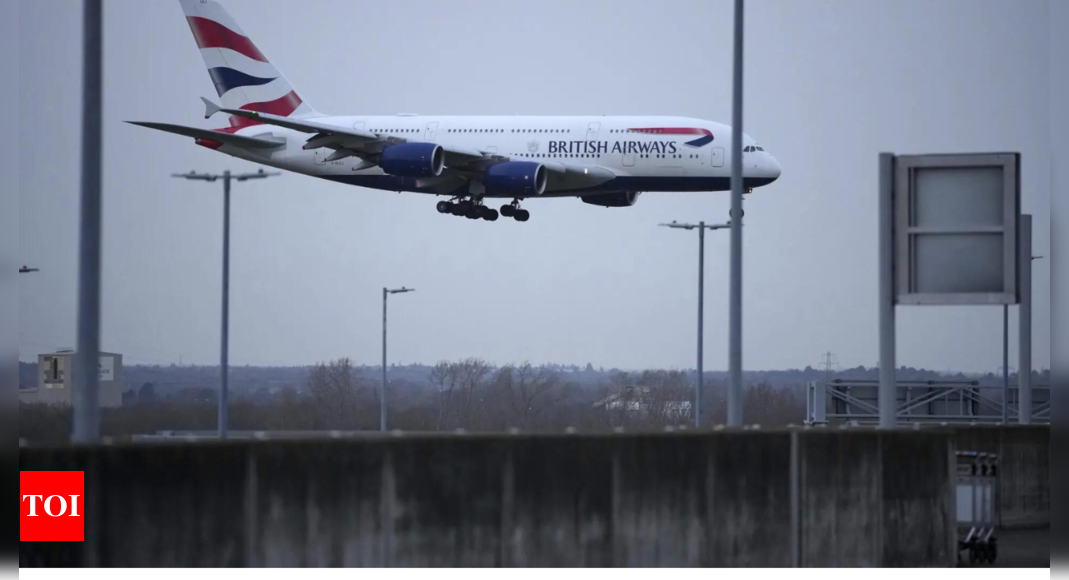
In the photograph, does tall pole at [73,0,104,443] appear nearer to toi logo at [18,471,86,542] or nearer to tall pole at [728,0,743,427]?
toi logo at [18,471,86,542]

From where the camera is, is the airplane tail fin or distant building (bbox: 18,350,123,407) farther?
the airplane tail fin

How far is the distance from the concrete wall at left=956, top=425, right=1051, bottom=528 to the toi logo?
1791 centimetres

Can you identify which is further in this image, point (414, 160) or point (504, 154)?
point (504, 154)

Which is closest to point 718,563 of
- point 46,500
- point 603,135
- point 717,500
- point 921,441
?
point 717,500

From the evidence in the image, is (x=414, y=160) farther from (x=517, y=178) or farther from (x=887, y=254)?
(x=887, y=254)

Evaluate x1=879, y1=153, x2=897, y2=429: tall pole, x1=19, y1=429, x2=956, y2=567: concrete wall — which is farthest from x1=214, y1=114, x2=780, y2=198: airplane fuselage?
x1=19, y1=429, x2=956, y2=567: concrete wall

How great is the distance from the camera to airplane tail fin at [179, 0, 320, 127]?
2569 inches

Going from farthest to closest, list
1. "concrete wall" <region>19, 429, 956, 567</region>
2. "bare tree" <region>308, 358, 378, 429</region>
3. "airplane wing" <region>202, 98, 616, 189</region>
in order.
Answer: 1. "airplane wing" <region>202, 98, 616, 189</region>
2. "bare tree" <region>308, 358, 378, 429</region>
3. "concrete wall" <region>19, 429, 956, 567</region>

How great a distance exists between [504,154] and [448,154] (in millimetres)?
2582

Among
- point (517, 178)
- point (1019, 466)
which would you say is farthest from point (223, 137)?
point (1019, 466)

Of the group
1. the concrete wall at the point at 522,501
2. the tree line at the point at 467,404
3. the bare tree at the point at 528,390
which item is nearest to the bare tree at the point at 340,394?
Result: the tree line at the point at 467,404

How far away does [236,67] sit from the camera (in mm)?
66000

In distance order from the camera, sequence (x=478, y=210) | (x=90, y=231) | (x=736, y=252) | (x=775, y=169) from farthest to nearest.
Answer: (x=478, y=210)
(x=775, y=169)
(x=736, y=252)
(x=90, y=231)

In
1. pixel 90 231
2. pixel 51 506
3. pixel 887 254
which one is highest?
pixel 887 254
